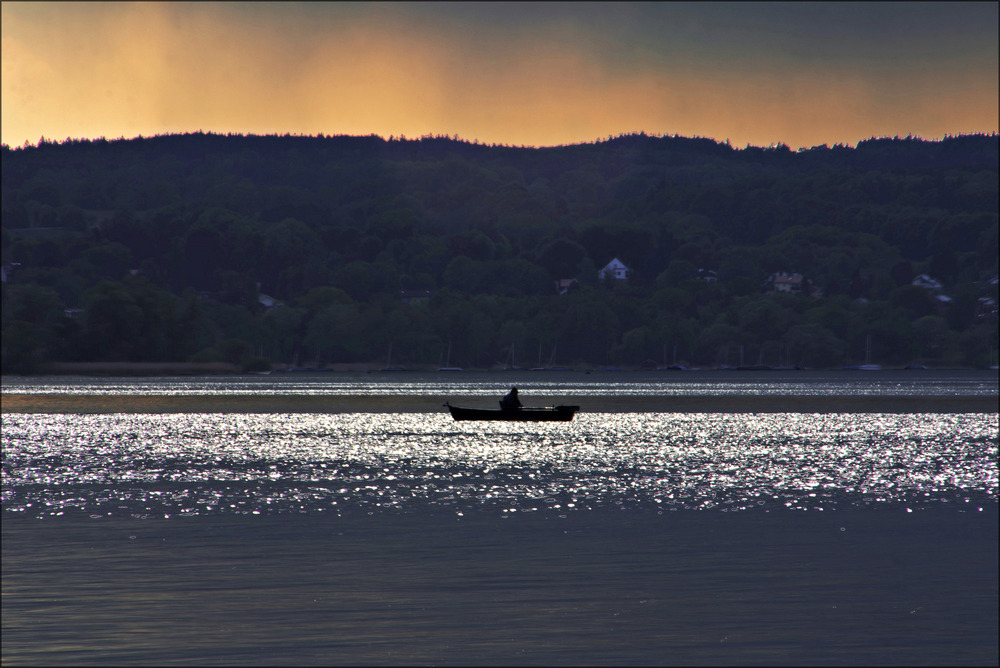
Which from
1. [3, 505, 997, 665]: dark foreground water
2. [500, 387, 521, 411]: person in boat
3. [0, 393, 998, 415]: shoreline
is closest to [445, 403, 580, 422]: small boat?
[500, 387, 521, 411]: person in boat

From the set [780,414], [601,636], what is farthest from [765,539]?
[780,414]

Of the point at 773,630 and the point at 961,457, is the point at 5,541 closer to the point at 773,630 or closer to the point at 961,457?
the point at 773,630

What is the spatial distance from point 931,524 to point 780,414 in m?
99.8

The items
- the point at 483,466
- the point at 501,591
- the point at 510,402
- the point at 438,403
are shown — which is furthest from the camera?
the point at 438,403

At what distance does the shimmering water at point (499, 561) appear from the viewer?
21.0 m

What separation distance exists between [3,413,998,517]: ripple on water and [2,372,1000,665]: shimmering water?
375 millimetres

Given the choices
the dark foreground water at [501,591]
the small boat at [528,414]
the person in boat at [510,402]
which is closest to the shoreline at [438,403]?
the small boat at [528,414]

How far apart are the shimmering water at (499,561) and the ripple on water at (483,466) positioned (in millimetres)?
375

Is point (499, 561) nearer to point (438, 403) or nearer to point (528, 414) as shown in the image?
point (528, 414)

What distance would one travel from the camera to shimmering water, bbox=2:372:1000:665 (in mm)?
21031

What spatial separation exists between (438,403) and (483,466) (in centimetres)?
9922

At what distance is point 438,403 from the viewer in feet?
528

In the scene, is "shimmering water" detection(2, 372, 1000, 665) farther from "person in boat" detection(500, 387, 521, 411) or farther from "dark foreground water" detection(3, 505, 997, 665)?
"person in boat" detection(500, 387, 521, 411)

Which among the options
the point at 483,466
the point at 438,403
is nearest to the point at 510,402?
the point at 483,466
